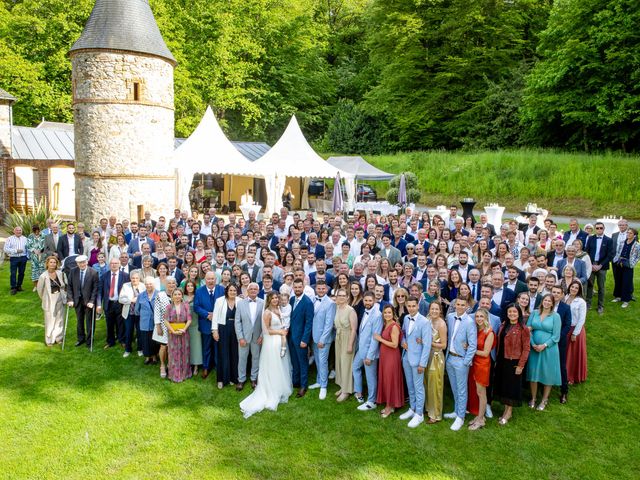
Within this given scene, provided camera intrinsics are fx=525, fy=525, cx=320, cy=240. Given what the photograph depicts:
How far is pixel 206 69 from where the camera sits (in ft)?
121

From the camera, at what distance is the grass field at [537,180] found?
23.2 m

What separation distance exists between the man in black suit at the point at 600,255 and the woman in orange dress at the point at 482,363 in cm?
524

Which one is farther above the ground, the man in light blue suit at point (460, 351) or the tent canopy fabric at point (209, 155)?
the tent canopy fabric at point (209, 155)

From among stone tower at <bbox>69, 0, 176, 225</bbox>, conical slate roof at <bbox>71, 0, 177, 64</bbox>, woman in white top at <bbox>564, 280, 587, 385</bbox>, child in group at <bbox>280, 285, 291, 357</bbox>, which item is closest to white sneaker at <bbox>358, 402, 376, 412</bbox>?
child in group at <bbox>280, 285, 291, 357</bbox>

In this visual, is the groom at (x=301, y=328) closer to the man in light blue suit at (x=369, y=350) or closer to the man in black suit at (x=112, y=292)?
the man in light blue suit at (x=369, y=350)

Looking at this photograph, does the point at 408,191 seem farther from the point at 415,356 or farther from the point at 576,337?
the point at 415,356

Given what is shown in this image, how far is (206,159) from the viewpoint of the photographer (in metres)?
21.9

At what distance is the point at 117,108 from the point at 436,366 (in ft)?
45.6

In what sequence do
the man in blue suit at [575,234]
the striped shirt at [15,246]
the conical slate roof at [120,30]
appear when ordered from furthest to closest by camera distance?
the conical slate roof at [120,30] < the striped shirt at [15,246] < the man in blue suit at [575,234]

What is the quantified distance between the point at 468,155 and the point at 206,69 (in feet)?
62.9

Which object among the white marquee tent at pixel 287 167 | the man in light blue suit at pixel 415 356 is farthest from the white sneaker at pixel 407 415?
→ the white marquee tent at pixel 287 167

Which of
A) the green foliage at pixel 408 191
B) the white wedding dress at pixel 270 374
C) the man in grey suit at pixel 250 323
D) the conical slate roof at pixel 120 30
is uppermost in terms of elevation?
the conical slate roof at pixel 120 30

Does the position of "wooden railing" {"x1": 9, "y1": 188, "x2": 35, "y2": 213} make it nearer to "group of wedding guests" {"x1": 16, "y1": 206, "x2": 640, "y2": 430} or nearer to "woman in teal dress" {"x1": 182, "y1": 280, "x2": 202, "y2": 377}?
"group of wedding guests" {"x1": 16, "y1": 206, "x2": 640, "y2": 430}

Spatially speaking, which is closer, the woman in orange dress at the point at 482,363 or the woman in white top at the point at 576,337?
the woman in orange dress at the point at 482,363
